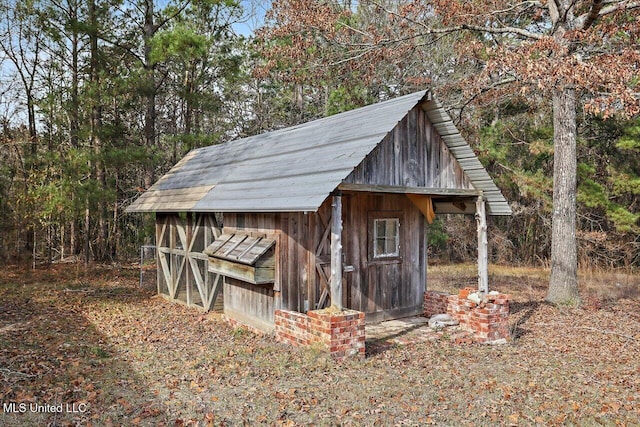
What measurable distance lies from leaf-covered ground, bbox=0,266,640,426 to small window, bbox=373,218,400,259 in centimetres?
223

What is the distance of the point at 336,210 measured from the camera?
7.35 meters

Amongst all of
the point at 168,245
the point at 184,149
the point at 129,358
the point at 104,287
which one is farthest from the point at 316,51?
the point at 129,358

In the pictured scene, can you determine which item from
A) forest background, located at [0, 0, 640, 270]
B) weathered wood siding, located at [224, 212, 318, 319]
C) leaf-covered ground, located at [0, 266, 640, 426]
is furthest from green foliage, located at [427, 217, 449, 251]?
weathered wood siding, located at [224, 212, 318, 319]

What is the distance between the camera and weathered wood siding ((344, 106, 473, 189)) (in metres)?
7.97

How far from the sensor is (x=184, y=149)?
1750 cm

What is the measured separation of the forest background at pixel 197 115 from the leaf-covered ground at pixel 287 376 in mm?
6256

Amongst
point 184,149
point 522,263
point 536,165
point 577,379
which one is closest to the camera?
point 577,379

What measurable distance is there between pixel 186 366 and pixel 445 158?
575 centimetres

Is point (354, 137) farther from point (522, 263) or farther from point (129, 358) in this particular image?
point (522, 263)

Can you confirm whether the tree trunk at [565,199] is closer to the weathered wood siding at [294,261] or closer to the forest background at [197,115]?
the forest background at [197,115]

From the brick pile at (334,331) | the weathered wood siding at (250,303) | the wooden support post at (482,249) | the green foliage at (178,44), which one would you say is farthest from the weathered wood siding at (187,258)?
the green foliage at (178,44)

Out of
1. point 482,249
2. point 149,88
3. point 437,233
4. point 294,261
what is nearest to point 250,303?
point 294,261

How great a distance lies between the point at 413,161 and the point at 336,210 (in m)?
2.09

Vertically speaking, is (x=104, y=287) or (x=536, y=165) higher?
(x=536, y=165)
